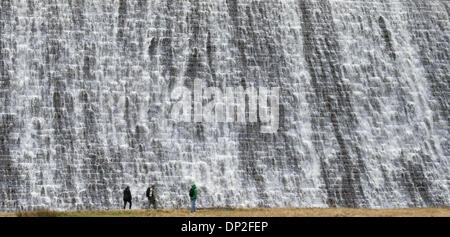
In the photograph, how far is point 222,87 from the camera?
162 feet

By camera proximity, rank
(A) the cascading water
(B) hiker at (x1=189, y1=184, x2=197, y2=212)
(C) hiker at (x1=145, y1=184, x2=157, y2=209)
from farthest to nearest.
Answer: (A) the cascading water, (C) hiker at (x1=145, y1=184, x2=157, y2=209), (B) hiker at (x1=189, y1=184, x2=197, y2=212)

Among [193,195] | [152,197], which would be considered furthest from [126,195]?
[193,195]

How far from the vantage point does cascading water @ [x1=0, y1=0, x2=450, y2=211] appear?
4491cm

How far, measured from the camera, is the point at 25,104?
46562 mm

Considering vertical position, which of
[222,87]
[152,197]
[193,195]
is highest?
[222,87]

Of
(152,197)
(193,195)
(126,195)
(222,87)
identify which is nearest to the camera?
(193,195)

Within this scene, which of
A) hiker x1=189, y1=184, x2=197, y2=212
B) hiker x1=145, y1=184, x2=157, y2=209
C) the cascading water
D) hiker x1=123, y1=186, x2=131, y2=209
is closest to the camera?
hiker x1=189, y1=184, x2=197, y2=212

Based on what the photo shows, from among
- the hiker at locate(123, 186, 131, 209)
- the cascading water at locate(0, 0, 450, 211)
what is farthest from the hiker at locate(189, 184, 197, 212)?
the hiker at locate(123, 186, 131, 209)

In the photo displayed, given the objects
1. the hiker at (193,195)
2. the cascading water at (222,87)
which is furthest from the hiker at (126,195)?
the hiker at (193,195)

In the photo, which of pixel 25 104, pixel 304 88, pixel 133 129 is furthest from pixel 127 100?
pixel 304 88

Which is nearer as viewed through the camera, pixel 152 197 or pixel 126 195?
pixel 126 195

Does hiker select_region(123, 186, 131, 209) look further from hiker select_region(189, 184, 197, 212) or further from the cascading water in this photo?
hiker select_region(189, 184, 197, 212)

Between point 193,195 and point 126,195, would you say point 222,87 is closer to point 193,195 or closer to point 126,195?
point 126,195

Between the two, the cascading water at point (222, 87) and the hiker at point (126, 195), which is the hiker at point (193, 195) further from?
the hiker at point (126, 195)
